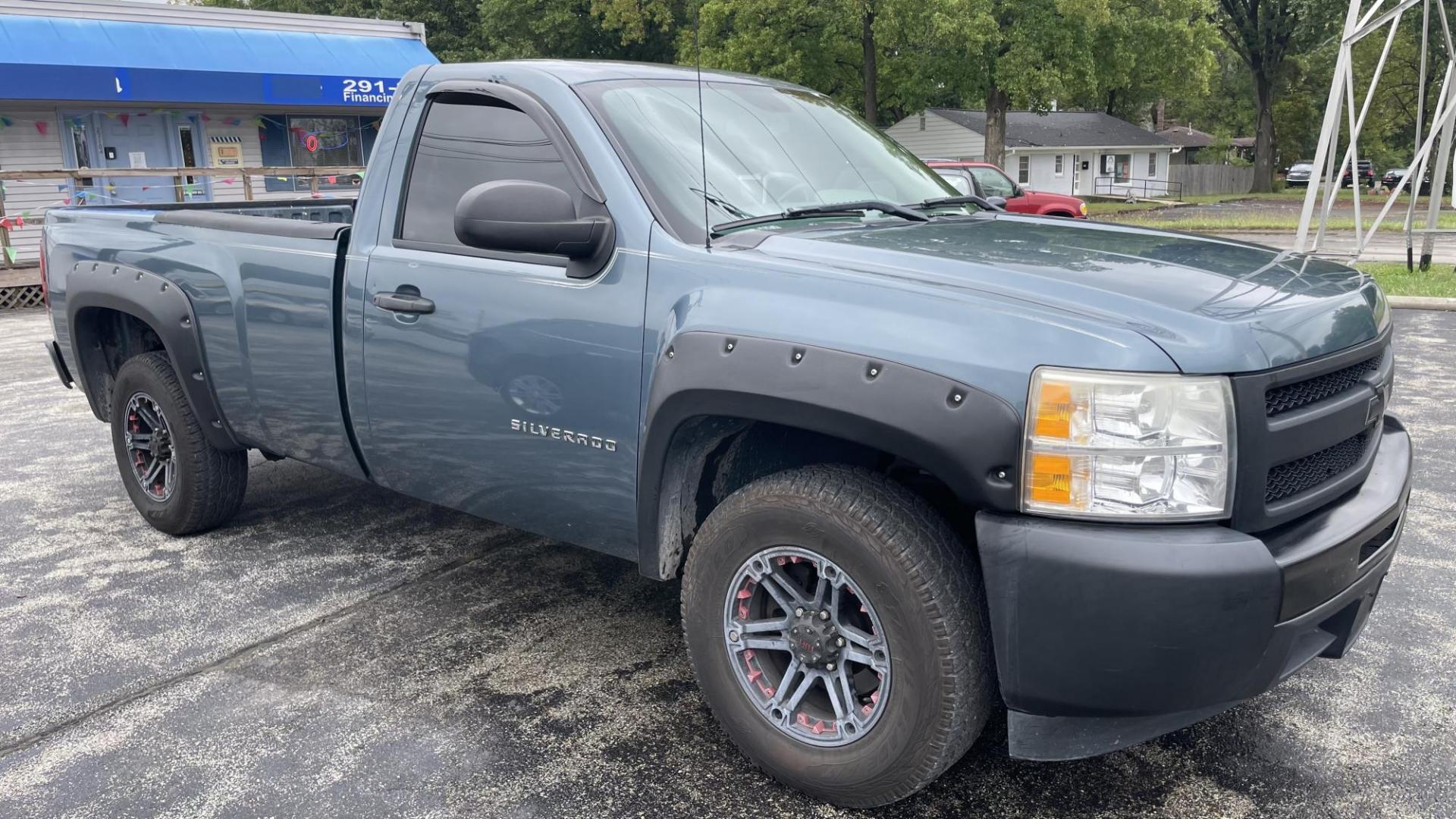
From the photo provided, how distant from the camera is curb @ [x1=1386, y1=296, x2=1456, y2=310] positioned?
34.4ft

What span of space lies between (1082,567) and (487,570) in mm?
2836

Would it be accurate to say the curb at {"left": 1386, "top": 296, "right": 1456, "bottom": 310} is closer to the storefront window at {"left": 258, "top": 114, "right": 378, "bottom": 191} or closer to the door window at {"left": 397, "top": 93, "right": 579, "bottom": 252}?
the door window at {"left": 397, "top": 93, "right": 579, "bottom": 252}

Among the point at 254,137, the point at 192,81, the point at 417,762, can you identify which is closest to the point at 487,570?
the point at 417,762

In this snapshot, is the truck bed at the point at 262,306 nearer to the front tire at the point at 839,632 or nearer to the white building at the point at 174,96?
the front tire at the point at 839,632

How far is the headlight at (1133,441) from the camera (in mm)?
2285

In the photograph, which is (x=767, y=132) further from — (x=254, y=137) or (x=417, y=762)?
(x=254, y=137)

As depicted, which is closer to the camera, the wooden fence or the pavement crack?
the pavement crack

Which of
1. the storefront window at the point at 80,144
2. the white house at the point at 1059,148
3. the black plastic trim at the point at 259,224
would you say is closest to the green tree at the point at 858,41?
the white house at the point at 1059,148

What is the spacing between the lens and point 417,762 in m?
3.06

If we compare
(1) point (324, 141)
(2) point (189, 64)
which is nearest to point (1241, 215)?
(1) point (324, 141)

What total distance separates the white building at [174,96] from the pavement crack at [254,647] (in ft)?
46.2

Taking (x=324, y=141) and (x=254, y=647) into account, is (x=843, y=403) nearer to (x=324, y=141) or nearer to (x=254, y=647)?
(x=254, y=647)

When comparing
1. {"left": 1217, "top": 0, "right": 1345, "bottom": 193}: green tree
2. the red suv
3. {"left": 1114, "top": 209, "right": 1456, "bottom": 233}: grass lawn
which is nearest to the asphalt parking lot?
the red suv

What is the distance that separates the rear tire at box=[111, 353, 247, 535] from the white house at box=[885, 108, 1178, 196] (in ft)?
Answer: 149
